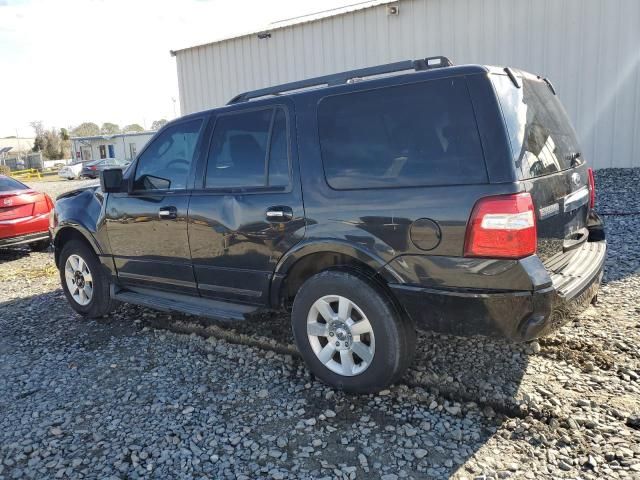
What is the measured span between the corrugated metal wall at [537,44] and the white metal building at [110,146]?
37985 mm

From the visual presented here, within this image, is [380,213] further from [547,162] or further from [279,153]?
[547,162]

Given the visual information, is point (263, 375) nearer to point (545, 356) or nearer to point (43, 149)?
point (545, 356)

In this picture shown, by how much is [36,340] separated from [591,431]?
4438 mm

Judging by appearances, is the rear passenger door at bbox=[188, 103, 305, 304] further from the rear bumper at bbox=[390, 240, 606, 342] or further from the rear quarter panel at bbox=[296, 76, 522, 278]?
the rear bumper at bbox=[390, 240, 606, 342]

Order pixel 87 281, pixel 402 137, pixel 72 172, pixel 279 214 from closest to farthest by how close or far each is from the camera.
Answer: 1. pixel 402 137
2. pixel 279 214
3. pixel 87 281
4. pixel 72 172

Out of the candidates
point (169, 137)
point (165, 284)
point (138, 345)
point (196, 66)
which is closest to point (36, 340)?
point (138, 345)

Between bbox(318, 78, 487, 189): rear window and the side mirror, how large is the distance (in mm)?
2047

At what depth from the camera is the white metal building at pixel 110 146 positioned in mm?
48016

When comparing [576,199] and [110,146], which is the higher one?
[110,146]

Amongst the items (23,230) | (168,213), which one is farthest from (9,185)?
(168,213)

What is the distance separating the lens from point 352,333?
3.07 metres

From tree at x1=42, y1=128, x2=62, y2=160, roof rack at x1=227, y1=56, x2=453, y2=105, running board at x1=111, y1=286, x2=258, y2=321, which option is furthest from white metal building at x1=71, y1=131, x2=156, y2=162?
roof rack at x1=227, y1=56, x2=453, y2=105

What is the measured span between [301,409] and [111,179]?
101 inches

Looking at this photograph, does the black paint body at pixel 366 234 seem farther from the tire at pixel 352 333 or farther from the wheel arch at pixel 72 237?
the wheel arch at pixel 72 237
